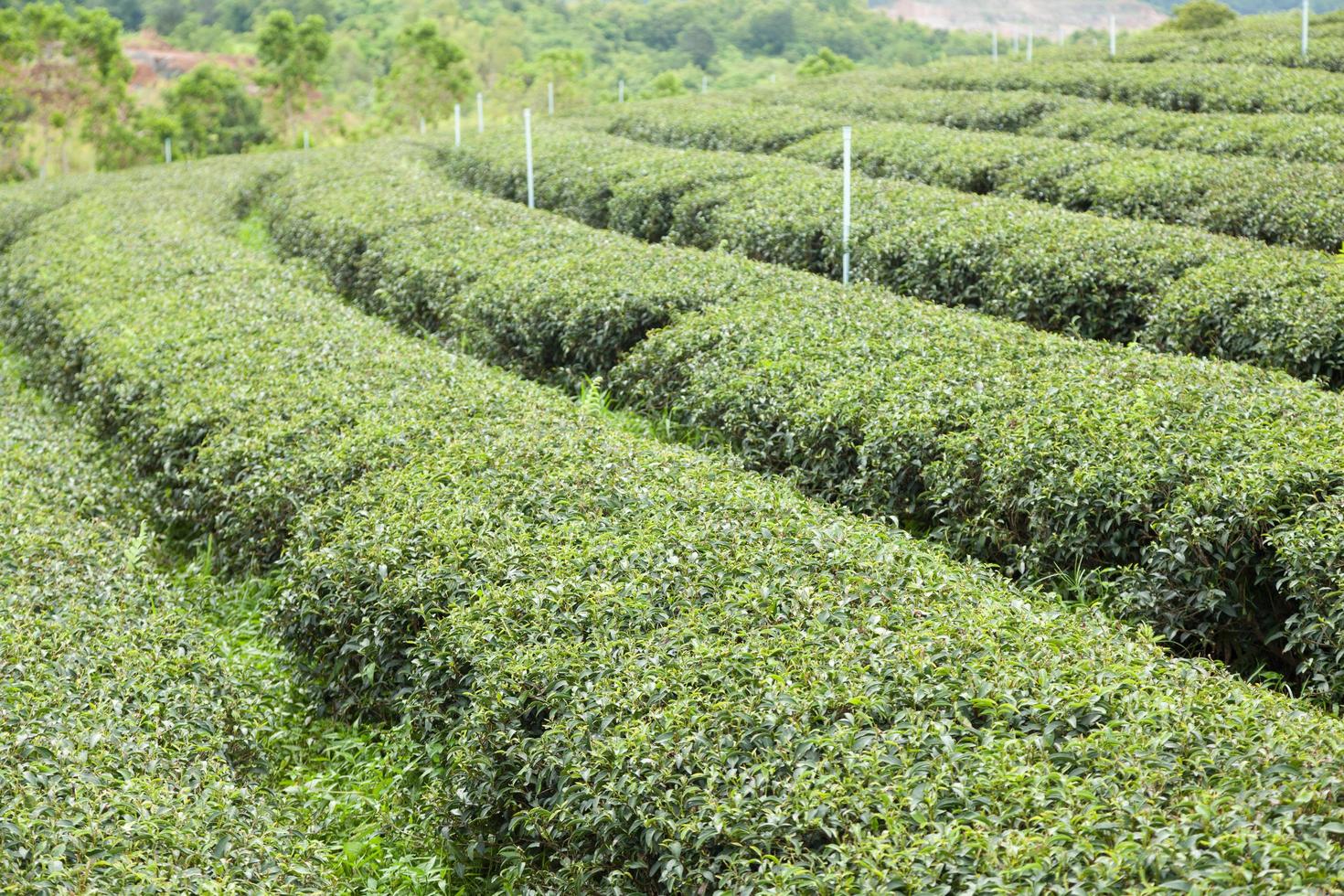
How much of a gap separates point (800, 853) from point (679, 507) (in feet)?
7.73

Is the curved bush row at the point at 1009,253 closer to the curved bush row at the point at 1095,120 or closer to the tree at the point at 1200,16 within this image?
the curved bush row at the point at 1095,120

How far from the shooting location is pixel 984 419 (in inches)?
248

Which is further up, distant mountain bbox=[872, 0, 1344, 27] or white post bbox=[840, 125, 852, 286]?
distant mountain bbox=[872, 0, 1344, 27]

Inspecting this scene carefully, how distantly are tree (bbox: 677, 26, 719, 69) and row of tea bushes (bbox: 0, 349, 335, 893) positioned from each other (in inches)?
2423

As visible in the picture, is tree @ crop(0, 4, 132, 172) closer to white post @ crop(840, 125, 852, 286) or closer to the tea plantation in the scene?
the tea plantation

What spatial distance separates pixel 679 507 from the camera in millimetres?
5590

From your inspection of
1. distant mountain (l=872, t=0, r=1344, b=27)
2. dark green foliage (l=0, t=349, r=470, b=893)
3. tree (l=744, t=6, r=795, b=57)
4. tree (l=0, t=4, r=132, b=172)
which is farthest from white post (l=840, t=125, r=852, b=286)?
distant mountain (l=872, t=0, r=1344, b=27)

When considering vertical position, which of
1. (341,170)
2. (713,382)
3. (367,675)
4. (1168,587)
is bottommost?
(367,675)

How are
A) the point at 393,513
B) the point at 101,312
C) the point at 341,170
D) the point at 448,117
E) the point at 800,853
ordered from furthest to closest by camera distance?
the point at 448,117, the point at 341,170, the point at 101,312, the point at 393,513, the point at 800,853

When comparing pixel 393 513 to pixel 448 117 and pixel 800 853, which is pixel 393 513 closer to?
pixel 800 853

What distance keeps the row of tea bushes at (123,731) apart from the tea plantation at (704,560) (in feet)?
0.07

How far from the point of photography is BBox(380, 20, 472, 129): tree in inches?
1337

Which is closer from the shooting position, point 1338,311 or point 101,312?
point 1338,311

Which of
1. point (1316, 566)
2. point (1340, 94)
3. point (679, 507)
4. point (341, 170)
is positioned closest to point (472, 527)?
point (679, 507)
